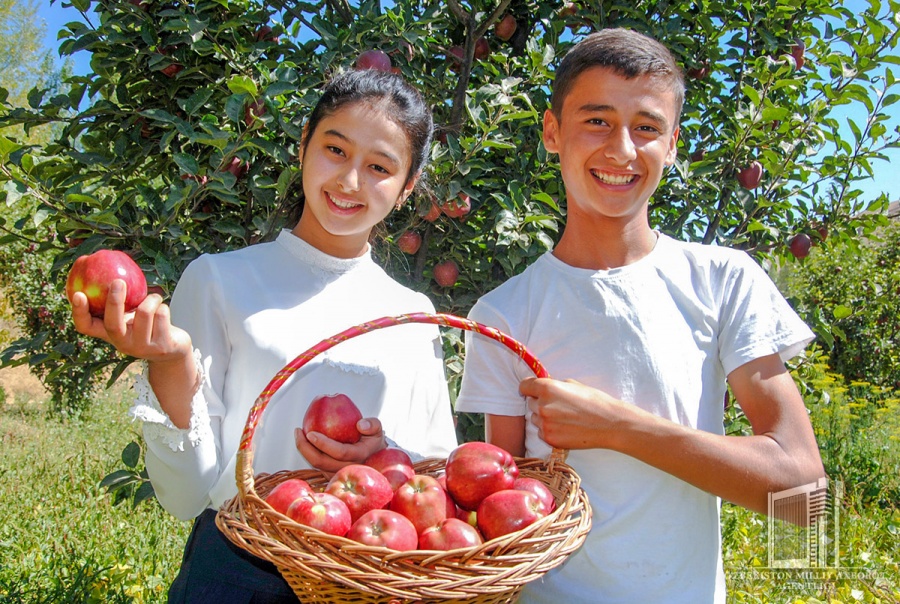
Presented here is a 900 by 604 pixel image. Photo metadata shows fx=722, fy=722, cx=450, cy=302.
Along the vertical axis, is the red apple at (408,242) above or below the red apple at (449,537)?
above

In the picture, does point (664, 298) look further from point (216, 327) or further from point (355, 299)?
point (216, 327)

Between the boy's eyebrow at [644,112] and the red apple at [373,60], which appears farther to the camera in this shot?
the red apple at [373,60]

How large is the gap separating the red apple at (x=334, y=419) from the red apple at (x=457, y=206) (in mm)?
826

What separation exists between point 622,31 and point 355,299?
2.35 ft

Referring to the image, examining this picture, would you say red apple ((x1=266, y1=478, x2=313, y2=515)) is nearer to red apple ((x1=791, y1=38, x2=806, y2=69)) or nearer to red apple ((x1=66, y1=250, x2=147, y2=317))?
red apple ((x1=66, y1=250, x2=147, y2=317))

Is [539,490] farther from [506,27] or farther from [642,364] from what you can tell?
[506,27]

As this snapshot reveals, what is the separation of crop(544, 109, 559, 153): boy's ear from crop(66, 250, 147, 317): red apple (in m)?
0.79

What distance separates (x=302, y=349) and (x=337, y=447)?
0.20m

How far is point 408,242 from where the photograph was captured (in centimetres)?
212

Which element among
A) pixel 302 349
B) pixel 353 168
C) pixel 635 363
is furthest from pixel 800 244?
pixel 302 349

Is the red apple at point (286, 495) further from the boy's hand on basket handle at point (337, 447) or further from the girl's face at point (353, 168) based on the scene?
the girl's face at point (353, 168)

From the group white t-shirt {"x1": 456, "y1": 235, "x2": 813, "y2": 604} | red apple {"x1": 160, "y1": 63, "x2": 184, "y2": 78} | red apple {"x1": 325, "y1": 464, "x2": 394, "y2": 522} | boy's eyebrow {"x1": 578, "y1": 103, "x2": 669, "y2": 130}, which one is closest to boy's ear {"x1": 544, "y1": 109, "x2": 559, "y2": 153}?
boy's eyebrow {"x1": 578, "y1": 103, "x2": 669, "y2": 130}

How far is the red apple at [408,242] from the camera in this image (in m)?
2.12

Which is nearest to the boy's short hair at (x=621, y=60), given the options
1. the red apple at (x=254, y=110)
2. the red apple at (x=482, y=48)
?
the red apple at (x=254, y=110)
